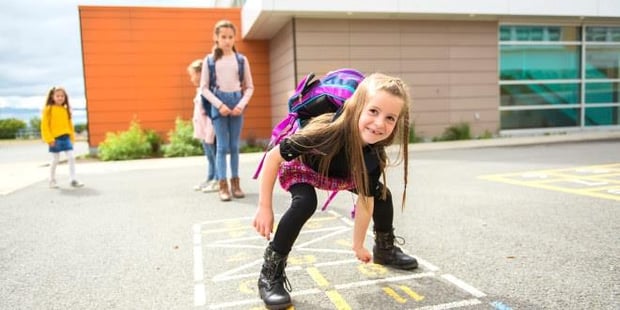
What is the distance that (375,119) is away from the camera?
7.23 ft

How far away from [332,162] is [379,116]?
409 mm

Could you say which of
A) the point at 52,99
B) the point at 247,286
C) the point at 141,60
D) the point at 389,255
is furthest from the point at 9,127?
the point at 389,255

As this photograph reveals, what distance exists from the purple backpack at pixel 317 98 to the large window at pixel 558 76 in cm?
1372

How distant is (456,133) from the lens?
46.1 feet

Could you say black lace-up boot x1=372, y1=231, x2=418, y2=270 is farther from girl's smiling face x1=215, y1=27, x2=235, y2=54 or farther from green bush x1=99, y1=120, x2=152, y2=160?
green bush x1=99, y1=120, x2=152, y2=160

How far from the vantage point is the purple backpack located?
2498 mm

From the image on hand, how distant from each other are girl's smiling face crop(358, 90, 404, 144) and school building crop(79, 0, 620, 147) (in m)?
10.7

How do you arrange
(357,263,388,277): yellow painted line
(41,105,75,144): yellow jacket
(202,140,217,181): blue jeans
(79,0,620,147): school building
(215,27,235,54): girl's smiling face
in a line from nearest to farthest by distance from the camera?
(357,263,388,277): yellow painted line < (215,27,235,54): girl's smiling face < (202,140,217,181): blue jeans < (41,105,75,144): yellow jacket < (79,0,620,147): school building

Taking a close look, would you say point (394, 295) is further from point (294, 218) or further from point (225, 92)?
point (225, 92)

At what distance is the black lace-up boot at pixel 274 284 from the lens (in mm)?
2244

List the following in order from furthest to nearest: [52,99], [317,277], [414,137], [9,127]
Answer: [9,127], [414,137], [52,99], [317,277]

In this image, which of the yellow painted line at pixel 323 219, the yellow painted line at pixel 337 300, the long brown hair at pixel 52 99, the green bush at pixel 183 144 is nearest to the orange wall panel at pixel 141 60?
the green bush at pixel 183 144

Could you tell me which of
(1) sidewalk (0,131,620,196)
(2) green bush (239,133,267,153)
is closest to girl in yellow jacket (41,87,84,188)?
(1) sidewalk (0,131,620,196)

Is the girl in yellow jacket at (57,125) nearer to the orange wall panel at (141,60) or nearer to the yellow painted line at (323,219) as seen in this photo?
the yellow painted line at (323,219)
